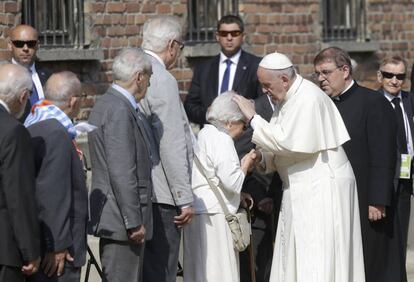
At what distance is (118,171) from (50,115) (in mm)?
626

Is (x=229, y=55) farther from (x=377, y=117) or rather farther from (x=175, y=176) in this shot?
(x=175, y=176)

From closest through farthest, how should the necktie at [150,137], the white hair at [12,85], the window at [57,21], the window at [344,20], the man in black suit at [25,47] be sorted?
the white hair at [12,85] → the necktie at [150,137] → the man in black suit at [25,47] → the window at [57,21] → the window at [344,20]

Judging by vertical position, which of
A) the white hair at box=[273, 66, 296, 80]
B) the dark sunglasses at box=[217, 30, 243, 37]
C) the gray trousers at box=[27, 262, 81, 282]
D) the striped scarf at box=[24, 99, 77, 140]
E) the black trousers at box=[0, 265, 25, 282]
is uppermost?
the dark sunglasses at box=[217, 30, 243, 37]

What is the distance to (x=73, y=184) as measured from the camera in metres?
7.46

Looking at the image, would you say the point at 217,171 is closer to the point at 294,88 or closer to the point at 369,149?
the point at 294,88

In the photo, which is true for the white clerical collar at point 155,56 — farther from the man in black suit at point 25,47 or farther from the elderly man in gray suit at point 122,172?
the man in black suit at point 25,47

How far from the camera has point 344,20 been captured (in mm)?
15055

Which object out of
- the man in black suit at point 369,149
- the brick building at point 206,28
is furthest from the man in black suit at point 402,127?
the brick building at point 206,28

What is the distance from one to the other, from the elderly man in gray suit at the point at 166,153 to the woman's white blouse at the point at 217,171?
467 millimetres

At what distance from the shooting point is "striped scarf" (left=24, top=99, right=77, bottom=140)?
746 centimetres

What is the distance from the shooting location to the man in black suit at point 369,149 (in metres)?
9.40

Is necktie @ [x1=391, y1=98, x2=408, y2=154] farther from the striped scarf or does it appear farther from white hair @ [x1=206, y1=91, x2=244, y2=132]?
the striped scarf

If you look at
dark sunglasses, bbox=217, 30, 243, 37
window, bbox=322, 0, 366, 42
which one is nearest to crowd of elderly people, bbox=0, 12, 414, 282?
dark sunglasses, bbox=217, 30, 243, 37

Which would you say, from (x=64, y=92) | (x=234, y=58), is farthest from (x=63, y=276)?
(x=234, y=58)
